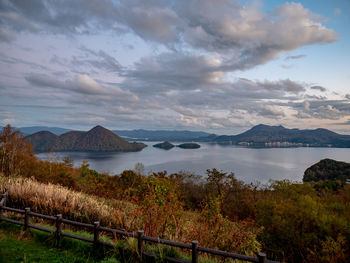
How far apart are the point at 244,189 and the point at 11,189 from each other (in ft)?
102

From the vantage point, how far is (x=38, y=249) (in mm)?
6074

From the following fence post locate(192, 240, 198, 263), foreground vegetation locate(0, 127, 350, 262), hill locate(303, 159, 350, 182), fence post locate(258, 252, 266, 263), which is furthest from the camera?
hill locate(303, 159, 350, 182)

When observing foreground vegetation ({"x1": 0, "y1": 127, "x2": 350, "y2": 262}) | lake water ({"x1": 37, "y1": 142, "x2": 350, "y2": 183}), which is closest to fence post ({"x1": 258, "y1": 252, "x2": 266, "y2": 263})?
foreground vegetation ({"x1": 0, "y1": 127, "x2": 350, "y2": 262})

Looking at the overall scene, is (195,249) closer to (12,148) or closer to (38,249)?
(38,249)

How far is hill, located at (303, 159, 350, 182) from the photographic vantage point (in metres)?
64.5

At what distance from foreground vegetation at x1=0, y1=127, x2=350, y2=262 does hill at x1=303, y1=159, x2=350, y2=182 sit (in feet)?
141

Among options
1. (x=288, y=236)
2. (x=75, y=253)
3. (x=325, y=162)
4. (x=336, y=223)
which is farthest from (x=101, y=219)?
(x=325, y=162)

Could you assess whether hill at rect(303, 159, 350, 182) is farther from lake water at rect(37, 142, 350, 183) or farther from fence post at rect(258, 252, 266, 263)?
fence post at rect(258, 252, 266, 263)

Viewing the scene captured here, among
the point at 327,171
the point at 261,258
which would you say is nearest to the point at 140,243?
the point at 261,258

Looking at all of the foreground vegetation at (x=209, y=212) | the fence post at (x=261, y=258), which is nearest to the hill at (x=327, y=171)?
the foreground vegetation at (x=209, y=212)

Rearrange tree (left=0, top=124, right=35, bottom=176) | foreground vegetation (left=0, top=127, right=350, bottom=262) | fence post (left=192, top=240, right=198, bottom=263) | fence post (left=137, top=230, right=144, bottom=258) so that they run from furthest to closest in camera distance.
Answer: tree (left=0, top=124, right=35, bottom=176)
foreground vegetation (left=0, top=127, right=350, bottom=262)
fence post (left=137, top=230, right=144, bottom=258)
fence post (left=192, top=240, right=198, bottom=263)

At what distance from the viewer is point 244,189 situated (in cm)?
3462

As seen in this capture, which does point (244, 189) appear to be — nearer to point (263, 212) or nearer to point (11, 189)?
point (263, 212)

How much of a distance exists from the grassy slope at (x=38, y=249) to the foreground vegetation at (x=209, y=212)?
128 centimetres
